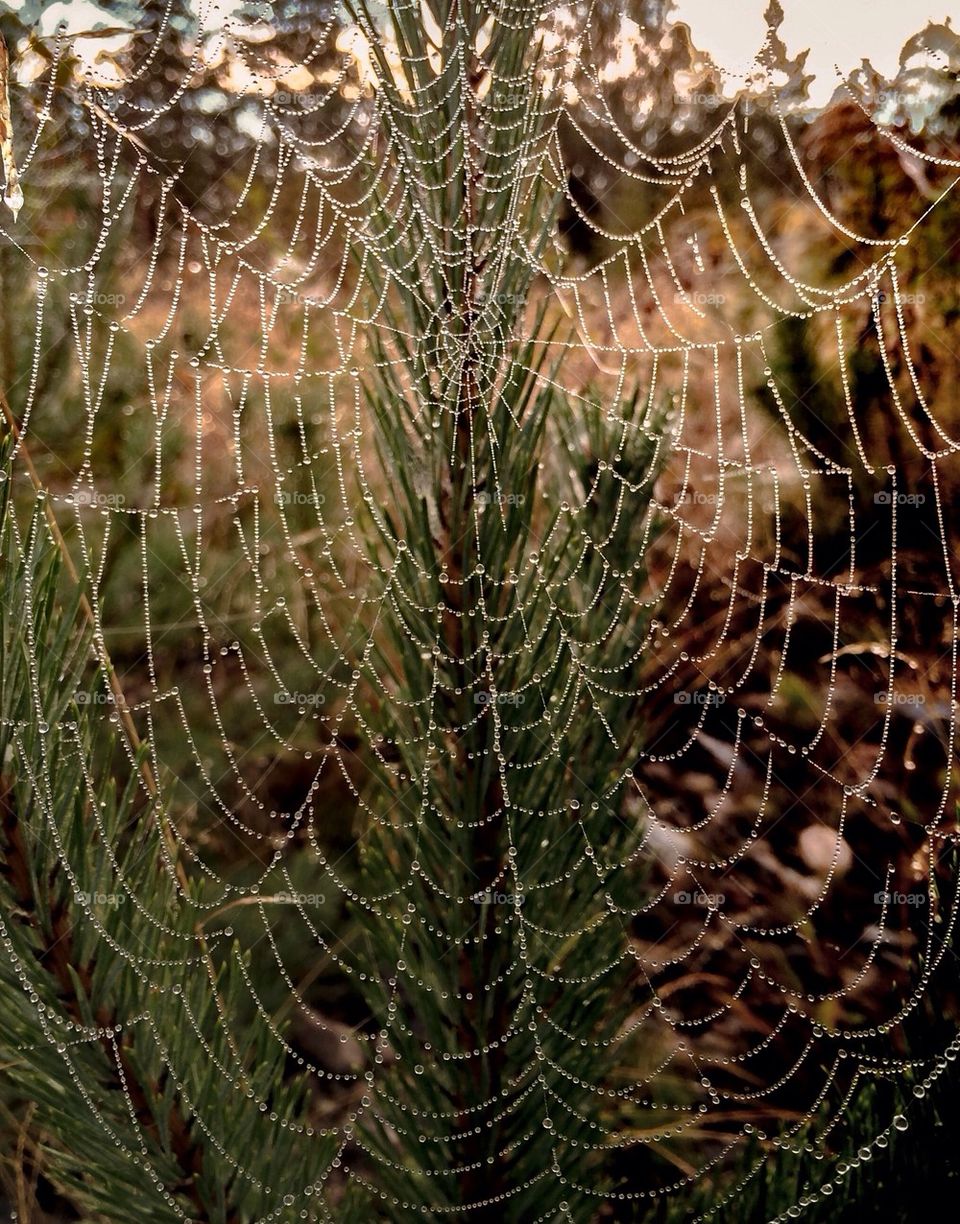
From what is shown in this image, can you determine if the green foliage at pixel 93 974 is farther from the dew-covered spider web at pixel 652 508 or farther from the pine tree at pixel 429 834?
the dew-covered spider web at pixel 652 508

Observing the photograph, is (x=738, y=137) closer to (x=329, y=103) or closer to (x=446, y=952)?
(x=329, y=103)

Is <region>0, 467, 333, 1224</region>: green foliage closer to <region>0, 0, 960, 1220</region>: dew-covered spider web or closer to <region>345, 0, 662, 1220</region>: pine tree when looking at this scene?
<region>345, 0, 662, 1220</region>: pine tree

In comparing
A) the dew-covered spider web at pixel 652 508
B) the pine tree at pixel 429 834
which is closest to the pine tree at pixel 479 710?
the pine tree at pixel 429 834

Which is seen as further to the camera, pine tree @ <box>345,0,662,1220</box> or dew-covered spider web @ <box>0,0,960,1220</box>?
dew-covered spider web @ <box>0,0,960,1220</box>

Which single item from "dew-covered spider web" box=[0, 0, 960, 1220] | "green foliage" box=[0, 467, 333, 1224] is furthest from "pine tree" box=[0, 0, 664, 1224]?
"dew-covered spider web" box=[0, 0, 960, 1220]

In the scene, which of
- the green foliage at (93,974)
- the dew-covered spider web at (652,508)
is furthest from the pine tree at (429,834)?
the dew-covered spider web at (652,508)

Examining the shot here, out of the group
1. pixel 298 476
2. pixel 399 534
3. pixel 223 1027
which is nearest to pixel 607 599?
pixel 399 534

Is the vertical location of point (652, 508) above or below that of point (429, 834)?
above

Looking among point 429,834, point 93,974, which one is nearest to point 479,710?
point 429,834

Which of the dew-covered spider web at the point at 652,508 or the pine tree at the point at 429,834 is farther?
the dew-covered spider web at the point at 652,508

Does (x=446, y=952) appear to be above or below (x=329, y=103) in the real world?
below

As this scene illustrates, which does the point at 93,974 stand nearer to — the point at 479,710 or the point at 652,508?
the point at 479,710
